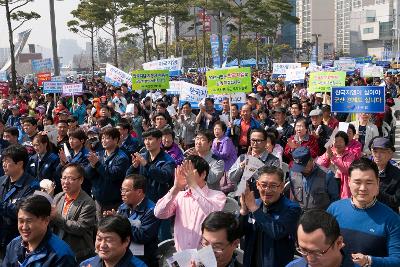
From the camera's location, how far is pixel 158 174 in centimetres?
534

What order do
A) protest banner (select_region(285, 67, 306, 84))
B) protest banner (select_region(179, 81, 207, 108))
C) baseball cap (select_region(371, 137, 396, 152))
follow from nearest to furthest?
1. baseball cap (select_region(371, 137, 396, 152))
2. protest banner (select_region(179, 81, 207, 108))
3. protest banner (select_region(285, 67, 306, 84))

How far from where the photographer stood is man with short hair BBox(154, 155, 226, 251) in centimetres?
387

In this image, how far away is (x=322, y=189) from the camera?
4656mm

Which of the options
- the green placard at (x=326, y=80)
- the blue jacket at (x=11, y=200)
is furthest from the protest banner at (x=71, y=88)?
the blue jacket at (x=11, y=200)

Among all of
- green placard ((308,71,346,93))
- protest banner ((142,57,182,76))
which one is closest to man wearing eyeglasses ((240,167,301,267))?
green placard ((308,71,346,93))

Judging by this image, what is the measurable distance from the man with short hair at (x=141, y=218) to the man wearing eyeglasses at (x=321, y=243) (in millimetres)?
1625

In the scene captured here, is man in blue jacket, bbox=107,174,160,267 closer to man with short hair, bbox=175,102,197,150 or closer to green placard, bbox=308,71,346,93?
man with short hair, bbox=175,102,197,150

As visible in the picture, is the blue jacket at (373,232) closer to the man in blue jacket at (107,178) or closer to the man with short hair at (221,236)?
the man with short hair at (221,236)

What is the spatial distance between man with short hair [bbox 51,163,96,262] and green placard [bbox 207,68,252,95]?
5.77 m

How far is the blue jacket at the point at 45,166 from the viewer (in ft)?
19.7

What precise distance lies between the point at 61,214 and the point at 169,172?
1.43m

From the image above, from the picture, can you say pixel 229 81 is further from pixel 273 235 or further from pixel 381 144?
pixel 273 235

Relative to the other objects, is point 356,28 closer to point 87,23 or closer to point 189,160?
point 87,23

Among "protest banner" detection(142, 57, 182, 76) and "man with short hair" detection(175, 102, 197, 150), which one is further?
"protest banner" detection(142, 57, 182, 76)
